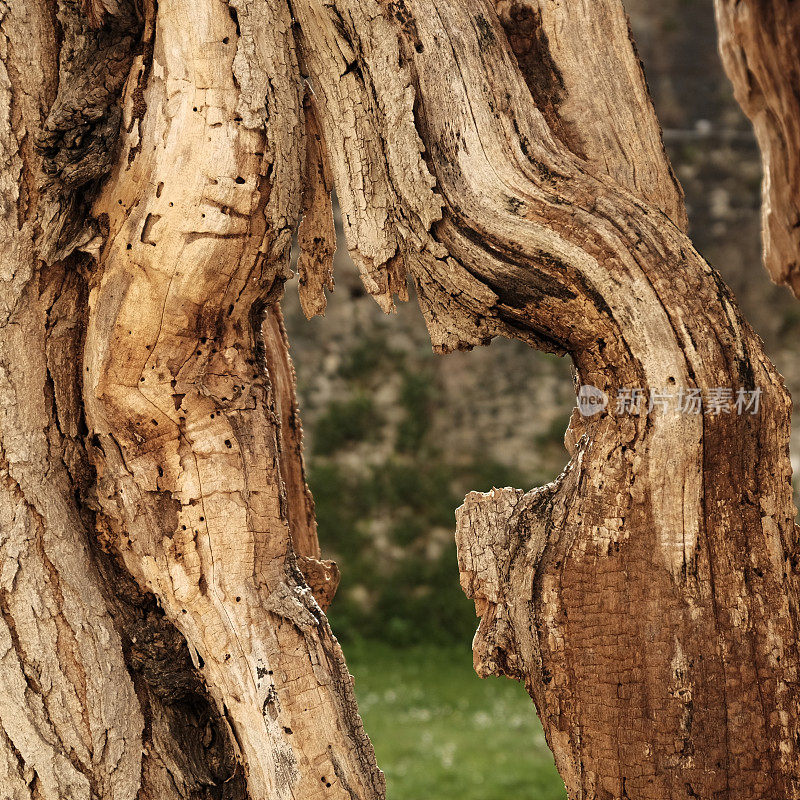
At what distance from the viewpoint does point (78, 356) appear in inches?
66.3

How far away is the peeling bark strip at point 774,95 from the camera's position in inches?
46.4

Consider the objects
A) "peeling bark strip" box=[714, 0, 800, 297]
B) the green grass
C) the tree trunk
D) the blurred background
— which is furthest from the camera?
the blurred background

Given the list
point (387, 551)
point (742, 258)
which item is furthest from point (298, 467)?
point (742, 258)

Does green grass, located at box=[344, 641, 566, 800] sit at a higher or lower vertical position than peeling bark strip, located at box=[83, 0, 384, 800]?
lower

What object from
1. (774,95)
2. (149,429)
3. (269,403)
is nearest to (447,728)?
(269,403)

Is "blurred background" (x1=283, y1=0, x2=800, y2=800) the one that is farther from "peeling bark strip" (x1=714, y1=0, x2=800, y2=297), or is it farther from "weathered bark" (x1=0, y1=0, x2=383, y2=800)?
"peeling bark strip" (x1=714, y1=0, x2=800, y2=297)

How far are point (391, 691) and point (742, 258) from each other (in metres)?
3.96

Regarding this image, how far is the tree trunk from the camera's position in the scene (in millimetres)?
1428

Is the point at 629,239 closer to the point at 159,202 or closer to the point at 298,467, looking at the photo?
the point at 159,202

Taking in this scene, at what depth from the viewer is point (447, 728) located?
4391 mm

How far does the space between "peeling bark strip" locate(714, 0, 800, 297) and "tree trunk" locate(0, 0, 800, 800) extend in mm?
188

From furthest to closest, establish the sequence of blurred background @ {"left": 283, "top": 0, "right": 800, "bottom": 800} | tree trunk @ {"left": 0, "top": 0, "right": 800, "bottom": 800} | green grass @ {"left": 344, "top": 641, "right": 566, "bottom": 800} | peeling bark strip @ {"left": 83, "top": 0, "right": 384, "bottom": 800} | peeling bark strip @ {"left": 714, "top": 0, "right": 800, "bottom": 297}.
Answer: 1. blurred background @ {"left": 283, "top": 0, "right": 800, "bottom": 800}
2. green grass @ {"left": 344, "top": 641, "right": 566, "bottom": 800}
3. peeling bark strip @ {"left": 83, "top": 0, "right": 384, "bottom": 800}
4. tree trunk @ {"left": 0, "top": 0, "right": 800, "bottom": 800}
5. peeling bark strip @ {"left": 714, "top": 0, "right": 800, "bottom": 297}

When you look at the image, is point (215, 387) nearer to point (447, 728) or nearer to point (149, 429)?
point (149, 429)

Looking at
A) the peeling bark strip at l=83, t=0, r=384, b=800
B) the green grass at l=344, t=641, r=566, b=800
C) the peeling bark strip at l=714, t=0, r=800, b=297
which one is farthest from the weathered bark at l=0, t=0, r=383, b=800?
the green grass at l=344, t=641, r=566, b=800
